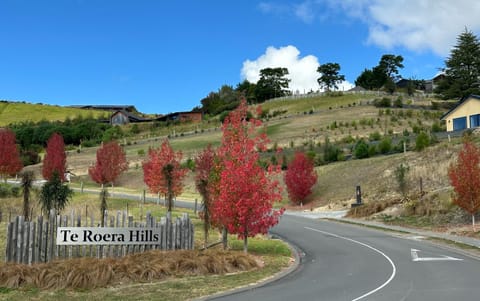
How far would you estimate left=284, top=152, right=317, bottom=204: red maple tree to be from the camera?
150ft

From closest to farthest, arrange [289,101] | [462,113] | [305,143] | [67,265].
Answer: [67,265] < [462,113] < [305,143] < [289,101]

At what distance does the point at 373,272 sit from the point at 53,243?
10.7m

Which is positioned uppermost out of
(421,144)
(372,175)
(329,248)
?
(421,144)

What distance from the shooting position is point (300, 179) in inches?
1794

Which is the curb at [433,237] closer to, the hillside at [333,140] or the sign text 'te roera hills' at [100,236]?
the hillside at [333,140]

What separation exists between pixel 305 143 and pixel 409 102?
43.7 meters

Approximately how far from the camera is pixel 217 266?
613 inches

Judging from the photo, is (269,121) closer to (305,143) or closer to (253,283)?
(305,143)

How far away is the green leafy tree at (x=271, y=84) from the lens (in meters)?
150

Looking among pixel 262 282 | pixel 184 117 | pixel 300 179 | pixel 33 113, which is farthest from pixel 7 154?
pixel 33 113

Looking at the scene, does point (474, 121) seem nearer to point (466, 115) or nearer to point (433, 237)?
point (466, 115)

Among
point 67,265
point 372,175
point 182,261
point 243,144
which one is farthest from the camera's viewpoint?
point 372,175

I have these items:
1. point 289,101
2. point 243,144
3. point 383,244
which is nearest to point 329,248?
point 383,244

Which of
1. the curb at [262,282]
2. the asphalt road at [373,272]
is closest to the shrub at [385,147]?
the asphalt road at [373,272]
